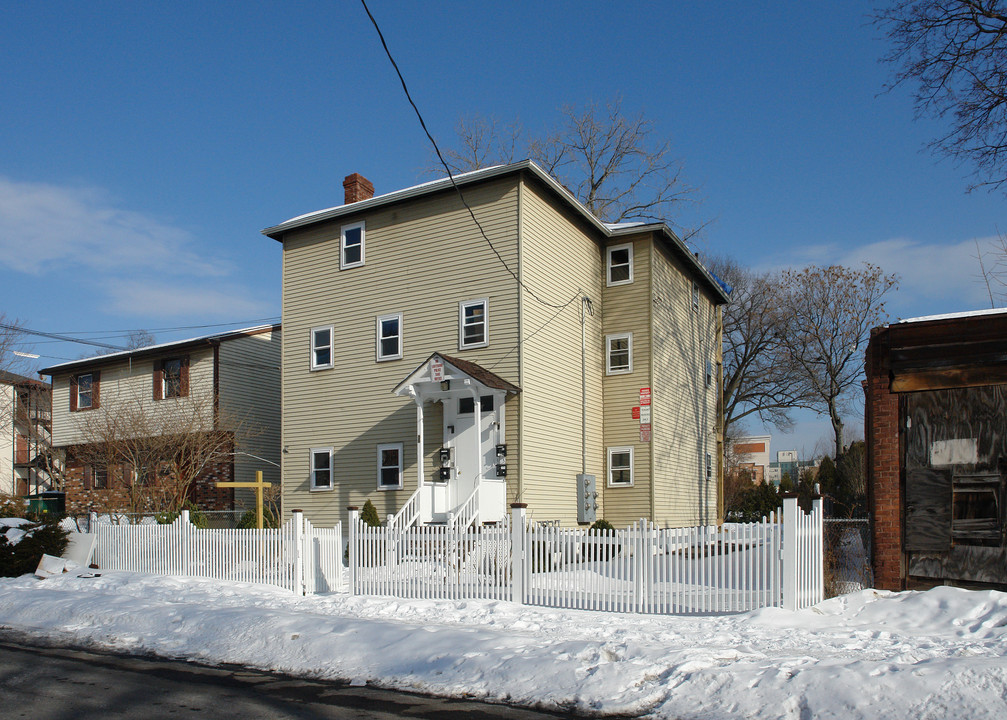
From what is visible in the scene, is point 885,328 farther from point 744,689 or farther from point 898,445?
point 744,689

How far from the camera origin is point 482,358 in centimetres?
2056

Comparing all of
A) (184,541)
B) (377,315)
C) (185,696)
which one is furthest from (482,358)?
(185,696)

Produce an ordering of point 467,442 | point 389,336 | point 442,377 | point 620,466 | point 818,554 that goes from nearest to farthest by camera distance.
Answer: point 818,554 → point 442,377 → point 467,442 → point 389,336 → point 620,466

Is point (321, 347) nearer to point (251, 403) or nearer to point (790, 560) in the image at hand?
point (251, 403)

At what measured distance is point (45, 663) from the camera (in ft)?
29.0

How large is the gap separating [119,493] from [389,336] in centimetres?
949

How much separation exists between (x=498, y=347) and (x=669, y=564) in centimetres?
955

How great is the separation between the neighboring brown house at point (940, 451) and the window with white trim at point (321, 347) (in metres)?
14.8

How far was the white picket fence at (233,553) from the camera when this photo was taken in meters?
15.3

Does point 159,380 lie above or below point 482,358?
above

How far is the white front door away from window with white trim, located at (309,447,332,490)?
12.9 ft

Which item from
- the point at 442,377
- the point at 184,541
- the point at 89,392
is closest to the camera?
the point at 184,541

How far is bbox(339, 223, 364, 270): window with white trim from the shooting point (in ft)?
75.5

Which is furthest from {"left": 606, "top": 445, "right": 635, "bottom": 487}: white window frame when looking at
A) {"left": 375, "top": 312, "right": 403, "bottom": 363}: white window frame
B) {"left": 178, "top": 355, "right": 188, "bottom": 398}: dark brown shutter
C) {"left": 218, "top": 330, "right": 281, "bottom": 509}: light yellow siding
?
{"left": 178, "top": 355, "right": 188, "bottom": 398}: dark brown shutter
